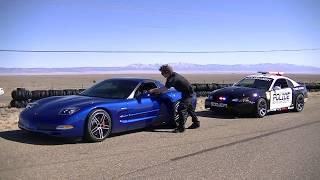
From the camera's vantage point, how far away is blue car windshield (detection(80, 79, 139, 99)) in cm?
1015

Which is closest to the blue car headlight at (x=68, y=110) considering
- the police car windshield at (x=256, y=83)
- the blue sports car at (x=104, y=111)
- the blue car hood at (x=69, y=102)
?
the blue sports car at (x=104, y=111)

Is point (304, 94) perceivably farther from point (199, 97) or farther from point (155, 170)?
point (155, 170)

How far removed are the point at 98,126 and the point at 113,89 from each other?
1.52 m

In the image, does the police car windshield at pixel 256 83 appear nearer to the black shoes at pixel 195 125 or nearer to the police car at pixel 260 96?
the police car at pixel 260 96

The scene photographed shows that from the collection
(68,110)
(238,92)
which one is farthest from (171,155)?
(238,92)

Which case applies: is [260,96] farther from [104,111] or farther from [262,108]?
[104,111]

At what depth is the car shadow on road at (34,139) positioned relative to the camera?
8.71m

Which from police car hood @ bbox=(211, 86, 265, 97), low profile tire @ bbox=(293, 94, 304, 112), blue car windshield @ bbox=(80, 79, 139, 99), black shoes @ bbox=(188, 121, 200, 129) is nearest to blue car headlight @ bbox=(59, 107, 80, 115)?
blue car windshield @ bbox=(80, 79, 139, 99)

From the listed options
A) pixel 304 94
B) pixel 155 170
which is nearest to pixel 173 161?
pixel 155 170

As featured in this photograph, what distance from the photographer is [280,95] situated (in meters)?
15.1

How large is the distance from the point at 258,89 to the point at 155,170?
845 cm

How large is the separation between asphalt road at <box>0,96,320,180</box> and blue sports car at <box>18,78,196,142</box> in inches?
10.1

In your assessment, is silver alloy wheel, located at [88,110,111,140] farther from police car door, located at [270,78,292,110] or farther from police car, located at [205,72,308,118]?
police car door, located at [270,78,292,110]

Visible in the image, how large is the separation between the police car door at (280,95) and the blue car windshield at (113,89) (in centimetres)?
595
